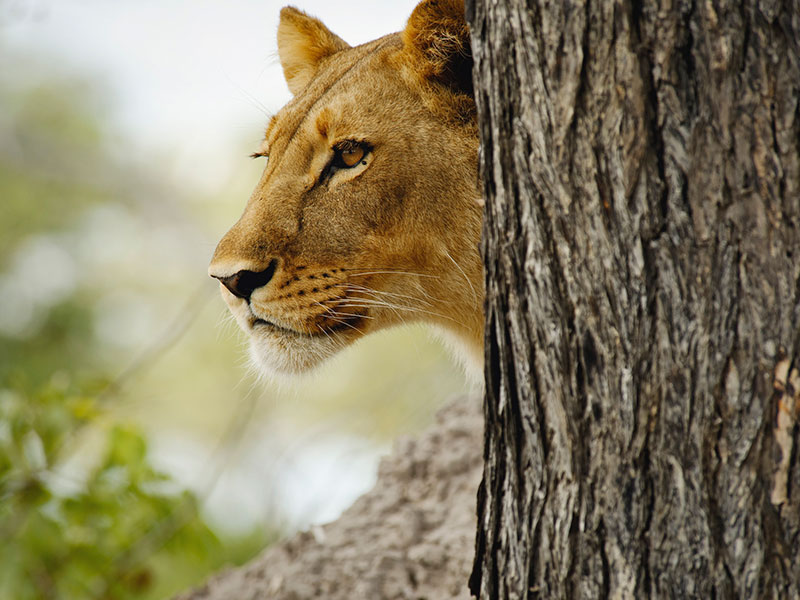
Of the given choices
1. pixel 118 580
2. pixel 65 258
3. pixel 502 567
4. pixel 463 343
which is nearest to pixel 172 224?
pixel 65 258

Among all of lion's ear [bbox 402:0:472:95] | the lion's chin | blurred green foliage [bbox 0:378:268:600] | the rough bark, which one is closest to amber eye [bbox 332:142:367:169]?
lion's ear [bbox 402:0:472:95]

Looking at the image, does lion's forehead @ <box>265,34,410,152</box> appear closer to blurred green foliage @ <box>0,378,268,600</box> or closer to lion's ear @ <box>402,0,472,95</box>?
lion's ear @ <box>402,0,472,95</box>

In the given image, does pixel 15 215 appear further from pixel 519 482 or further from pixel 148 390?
pixel 519 482

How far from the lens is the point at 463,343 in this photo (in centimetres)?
314

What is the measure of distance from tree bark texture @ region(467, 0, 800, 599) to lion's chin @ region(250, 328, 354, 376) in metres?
1.12

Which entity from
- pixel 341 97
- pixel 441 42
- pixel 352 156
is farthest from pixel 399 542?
pixel 441 42

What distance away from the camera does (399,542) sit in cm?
346

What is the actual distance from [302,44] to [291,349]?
1.28 metres

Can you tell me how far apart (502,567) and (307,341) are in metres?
1.15

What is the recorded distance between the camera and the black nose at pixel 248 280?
8.80 ft

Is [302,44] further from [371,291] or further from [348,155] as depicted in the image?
[371,291]

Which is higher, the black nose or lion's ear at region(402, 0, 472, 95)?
lion's ear at region(402, 0, 472, 95)

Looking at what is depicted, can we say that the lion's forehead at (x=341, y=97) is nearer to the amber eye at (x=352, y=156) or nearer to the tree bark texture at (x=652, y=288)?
the amber eye at (x=352, y=156)

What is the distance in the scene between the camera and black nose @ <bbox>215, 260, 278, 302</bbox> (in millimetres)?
2682
